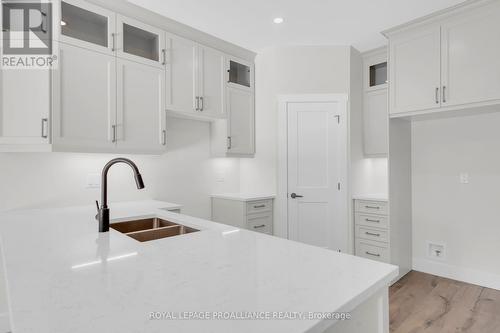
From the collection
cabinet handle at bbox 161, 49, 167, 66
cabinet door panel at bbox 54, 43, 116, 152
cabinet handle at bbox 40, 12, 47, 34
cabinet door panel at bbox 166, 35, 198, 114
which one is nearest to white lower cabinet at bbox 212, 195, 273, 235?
cabinet door panel at bbox 166, 35, 198, 114

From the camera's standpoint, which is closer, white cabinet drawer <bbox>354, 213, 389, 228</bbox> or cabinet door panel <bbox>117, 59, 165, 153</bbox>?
cabinet door panel <bbox>117, 59, 165, 153</bbox>

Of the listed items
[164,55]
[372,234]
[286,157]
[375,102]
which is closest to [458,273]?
[372,234]

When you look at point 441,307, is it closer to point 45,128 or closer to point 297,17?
point 297,17

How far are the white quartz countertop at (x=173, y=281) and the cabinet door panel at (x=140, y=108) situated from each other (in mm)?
1315

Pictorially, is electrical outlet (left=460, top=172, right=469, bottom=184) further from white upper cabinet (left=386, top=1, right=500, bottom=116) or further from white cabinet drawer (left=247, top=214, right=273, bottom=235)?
white cabinet drawer (left=247, top=214, right=273, bottom=235)

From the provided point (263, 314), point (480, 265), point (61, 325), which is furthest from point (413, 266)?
point (61, 325)

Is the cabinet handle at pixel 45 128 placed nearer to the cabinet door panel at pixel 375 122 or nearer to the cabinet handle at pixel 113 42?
the cabinet handle at pixel 113 42

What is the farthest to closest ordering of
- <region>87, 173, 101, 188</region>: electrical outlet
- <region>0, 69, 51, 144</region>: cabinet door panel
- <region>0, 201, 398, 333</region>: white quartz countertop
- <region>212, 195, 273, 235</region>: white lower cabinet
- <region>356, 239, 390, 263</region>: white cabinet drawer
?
1. <region>212, 195, 273, 235</region>: white lower cabinet
2. <region>356, 239, 390, 263</region>: white cabinet drawer
3. <region>87, 173, 101, 188</region>: electrical outlet
4. <region>0, 69, 51, 144</region>: cabinet door panel
5. <region>0, 201, 398, 333</region>: white quartz countertop

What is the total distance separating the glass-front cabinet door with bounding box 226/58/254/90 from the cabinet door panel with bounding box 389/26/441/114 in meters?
1.65

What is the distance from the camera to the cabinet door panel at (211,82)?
310cm

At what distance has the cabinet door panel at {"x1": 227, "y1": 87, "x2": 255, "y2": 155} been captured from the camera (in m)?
3.46

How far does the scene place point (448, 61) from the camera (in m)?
2.74

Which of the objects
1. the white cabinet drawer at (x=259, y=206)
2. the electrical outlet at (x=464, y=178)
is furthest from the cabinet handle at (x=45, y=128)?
the electrical outlet at (x=464, y=178)

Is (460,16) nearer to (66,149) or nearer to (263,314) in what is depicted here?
(263,314)
